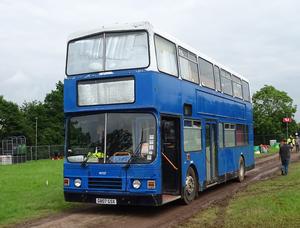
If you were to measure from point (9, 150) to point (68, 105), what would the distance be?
41560 millimetres

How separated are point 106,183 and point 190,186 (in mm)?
2956

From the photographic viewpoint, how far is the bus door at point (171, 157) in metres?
13.1

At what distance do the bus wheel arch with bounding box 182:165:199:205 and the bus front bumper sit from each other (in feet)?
6.28

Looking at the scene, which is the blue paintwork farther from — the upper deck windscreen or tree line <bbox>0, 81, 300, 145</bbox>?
tree line <bbox>0, 81, 300, 145</bbox>

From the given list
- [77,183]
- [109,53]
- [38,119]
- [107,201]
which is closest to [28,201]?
[77,183]

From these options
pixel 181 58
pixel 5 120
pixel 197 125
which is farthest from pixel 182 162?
pixel 5 120

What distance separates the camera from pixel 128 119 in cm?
1217

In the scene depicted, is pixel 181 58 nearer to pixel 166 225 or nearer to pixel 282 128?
pixel 166 225

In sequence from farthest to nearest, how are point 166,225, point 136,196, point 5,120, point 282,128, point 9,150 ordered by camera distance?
1. point 282,128
2. point 5,120
3. point 9,150
4. point 136,196
5. point 166,225

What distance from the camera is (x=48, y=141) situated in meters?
86.8

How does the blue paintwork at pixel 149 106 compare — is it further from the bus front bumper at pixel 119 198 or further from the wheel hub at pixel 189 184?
the wheel hub at pixel 189 184

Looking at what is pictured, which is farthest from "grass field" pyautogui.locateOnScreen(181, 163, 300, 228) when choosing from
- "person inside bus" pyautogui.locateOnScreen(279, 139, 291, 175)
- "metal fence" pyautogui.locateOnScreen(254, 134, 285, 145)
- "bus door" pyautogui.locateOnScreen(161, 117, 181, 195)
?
"metal fence" pyautogui.locateOnScreen(254, 134, 285, 145)

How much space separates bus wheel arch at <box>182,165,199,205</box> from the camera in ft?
44.8

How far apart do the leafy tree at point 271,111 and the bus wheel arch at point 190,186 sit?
70.7 metres
